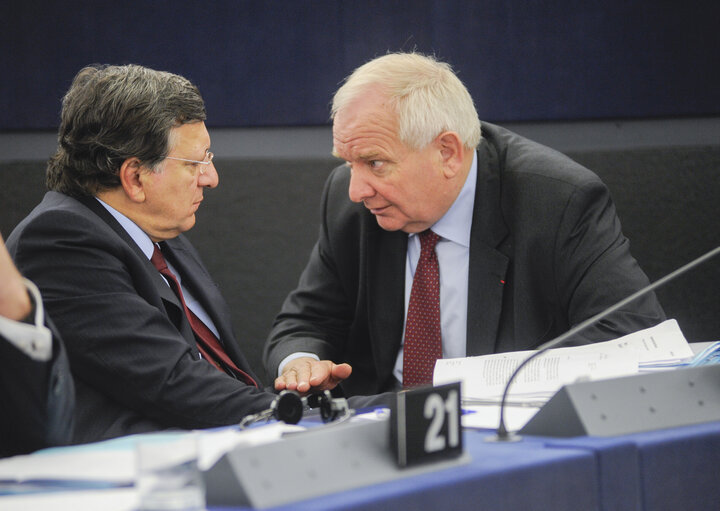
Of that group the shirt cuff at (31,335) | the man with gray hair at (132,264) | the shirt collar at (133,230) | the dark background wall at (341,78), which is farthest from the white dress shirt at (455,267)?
the shirt cuff at (31,335)

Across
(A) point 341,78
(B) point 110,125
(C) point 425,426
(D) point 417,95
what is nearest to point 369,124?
(D) point 417,95

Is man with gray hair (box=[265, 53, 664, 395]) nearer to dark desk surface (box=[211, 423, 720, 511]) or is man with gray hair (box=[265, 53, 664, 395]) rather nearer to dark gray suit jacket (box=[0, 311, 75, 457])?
dark gray suit jacket (box=[0, 311, 75, 457])

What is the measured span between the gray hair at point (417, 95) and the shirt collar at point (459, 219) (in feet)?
0.37

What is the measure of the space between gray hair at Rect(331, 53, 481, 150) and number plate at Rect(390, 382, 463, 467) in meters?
1.09

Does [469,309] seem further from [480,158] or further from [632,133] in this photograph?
[632,133]

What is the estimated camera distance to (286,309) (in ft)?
7.30

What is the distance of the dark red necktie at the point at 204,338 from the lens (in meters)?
1.82

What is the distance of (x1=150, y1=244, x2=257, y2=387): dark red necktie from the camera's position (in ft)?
5.97

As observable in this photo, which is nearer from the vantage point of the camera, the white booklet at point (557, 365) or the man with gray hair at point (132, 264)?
the white booklet at point (557, 365)

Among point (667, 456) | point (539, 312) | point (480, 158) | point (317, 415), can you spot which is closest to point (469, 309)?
point (539, 312)

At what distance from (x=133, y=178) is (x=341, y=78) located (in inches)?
42.3

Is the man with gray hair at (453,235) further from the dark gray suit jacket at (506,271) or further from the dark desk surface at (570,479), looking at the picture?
the dark desk surface at (570,479)

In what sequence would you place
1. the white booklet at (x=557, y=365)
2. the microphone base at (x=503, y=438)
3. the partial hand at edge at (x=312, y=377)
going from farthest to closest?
the partial hand at edge at (x=312, y=377)
the white booklet at (x=557, y=365)
the microphone base at (x=503, y=438)

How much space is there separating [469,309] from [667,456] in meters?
1.00
